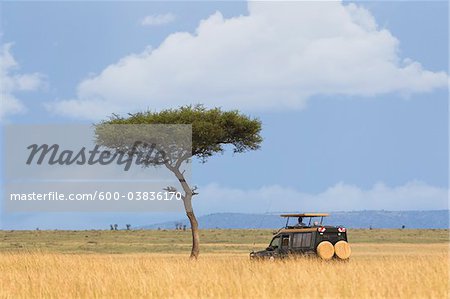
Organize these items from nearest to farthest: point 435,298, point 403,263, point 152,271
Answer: point 435,298, point 152,271, point 403,263

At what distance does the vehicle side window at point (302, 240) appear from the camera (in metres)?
31.8

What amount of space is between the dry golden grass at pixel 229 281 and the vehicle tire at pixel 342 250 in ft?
20.5

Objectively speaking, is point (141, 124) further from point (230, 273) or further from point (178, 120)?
point (230, 273)

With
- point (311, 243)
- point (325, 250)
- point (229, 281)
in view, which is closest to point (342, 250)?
point (325, 250)

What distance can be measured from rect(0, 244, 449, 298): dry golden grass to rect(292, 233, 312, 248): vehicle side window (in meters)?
6.86

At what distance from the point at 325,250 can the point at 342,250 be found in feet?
2.37

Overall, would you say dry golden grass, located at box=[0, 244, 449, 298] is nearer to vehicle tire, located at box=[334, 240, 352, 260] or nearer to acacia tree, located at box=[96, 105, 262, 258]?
vehicle tire, located at box=[334, 240, 352, 260]

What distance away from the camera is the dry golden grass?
17719 mm

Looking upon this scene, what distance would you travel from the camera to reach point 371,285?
18484mm

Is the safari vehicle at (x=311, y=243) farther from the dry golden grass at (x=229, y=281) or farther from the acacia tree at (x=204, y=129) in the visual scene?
the acacia tree at (x=204, y=129)

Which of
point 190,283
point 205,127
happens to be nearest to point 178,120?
point 205,127

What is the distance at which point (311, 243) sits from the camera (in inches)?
1246

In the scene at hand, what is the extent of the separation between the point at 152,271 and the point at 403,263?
754 centimetres

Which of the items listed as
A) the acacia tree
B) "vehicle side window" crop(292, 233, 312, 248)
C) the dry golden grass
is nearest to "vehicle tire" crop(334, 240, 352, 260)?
"vehicle side window" crop(292, 233, 312, 248)
